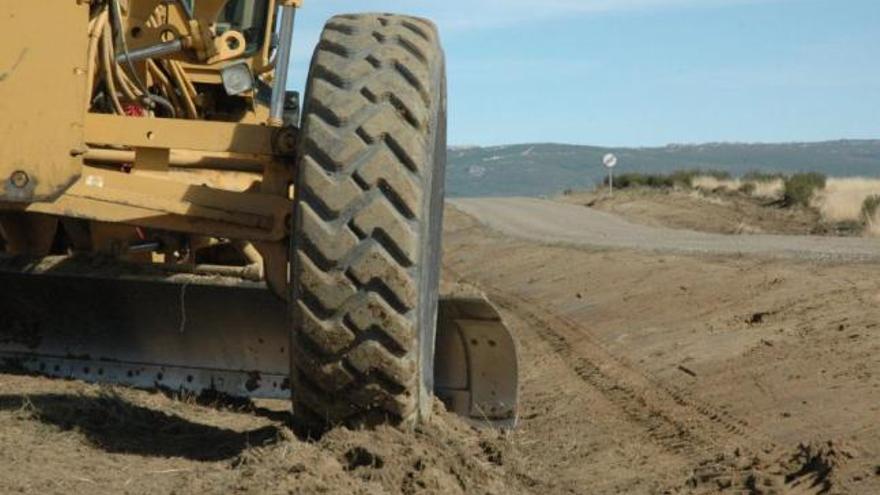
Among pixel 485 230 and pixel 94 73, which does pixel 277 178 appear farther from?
pixel 485 230

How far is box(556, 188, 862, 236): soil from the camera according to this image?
1189 inches

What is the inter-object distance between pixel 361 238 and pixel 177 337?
268cm

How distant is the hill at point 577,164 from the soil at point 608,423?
261ft

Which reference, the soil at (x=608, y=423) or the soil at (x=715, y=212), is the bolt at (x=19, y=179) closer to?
the soil at (x=608, y=423)

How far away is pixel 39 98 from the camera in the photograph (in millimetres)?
6434

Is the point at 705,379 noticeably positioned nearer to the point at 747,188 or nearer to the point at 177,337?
the point at 177,337

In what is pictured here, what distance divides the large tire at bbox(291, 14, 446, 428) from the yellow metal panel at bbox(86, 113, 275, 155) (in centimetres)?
54

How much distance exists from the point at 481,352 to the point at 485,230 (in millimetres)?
21384

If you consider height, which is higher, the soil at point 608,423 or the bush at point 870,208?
the soil at point 608,423

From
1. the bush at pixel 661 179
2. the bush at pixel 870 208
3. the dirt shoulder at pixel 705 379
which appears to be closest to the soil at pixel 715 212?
the bush at pixel 870 208

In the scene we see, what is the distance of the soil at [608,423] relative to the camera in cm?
641

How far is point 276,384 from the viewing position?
8.38 metres

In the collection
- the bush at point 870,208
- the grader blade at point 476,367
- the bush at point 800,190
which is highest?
the grader blade at point 476,367

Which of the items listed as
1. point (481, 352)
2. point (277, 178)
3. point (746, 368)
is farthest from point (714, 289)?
point (277, 178)
